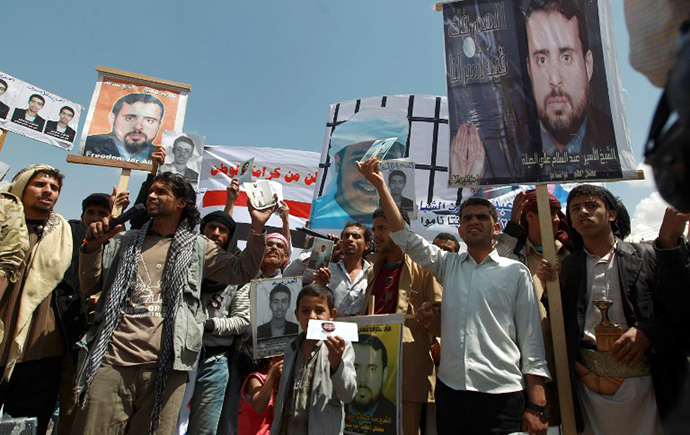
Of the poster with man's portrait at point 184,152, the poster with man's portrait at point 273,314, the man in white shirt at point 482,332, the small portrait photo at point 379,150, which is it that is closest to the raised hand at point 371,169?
the man in white shirt at point 482,332

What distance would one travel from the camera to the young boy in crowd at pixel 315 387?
2342mm

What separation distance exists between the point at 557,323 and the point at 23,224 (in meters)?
3.15

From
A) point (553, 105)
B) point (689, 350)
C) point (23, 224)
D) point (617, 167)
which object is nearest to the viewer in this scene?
point (689, 350)

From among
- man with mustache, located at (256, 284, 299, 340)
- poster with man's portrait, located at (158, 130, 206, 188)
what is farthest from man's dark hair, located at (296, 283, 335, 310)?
poster with man's portrait, located at (158, 130, 206, 188)

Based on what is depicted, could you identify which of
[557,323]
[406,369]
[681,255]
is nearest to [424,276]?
[406,369]

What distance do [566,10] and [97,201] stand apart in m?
3.83

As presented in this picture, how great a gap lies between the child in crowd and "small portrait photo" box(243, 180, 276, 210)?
3.17 feet

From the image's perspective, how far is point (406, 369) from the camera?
8.68 feet

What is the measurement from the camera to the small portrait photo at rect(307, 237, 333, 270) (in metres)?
3.09

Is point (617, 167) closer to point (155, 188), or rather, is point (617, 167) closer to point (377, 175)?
point (377, 175)

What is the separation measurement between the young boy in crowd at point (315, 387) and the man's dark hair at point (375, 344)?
0.71 ft

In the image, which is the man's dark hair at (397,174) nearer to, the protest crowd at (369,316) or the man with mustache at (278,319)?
the protest crowd at (369,316)

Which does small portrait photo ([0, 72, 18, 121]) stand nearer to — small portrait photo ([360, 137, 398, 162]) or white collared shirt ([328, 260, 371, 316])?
white collared shirt ([328, 260, 371, 316])

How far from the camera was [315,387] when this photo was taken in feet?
7.97
